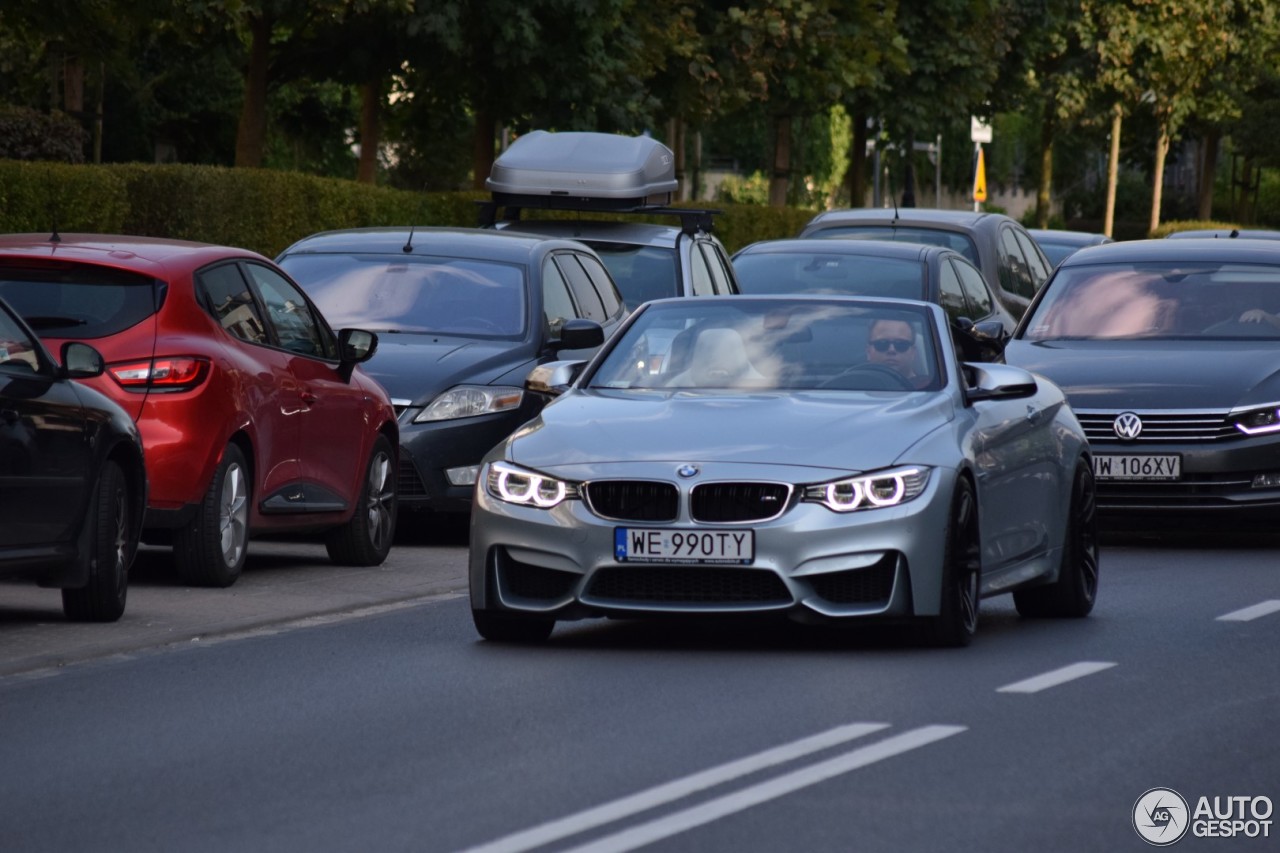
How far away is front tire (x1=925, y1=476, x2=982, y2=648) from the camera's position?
398 inches

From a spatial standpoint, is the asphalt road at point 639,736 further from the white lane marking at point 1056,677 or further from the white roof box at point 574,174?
the white roof box at point 574,174

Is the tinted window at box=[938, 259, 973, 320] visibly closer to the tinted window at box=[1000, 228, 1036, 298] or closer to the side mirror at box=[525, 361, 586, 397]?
the tinted window at box=[1000, 228, 1036, 298]

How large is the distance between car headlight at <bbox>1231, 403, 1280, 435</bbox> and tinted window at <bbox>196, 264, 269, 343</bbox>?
5159 mm

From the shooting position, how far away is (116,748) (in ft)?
26.7

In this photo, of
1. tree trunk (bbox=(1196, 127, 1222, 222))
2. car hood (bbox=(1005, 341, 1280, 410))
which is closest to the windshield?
car hood (bbox=(1005, 341, 1280, 410))

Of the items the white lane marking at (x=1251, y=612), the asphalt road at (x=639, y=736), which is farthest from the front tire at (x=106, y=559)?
the white lane marking at (x=1251, y=612)

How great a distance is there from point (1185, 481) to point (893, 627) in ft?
14.7

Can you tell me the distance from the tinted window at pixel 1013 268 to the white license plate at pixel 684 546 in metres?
15.2

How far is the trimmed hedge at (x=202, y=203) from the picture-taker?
21.9 m

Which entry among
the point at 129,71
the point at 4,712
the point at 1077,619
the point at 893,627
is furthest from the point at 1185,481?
the point at 129,71

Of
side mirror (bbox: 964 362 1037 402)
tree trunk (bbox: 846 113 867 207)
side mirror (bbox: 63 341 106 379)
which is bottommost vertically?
tree trunk (bbox: 846 113 867 207)

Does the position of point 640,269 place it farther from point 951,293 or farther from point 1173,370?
point 1173,370

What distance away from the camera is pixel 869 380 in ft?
36.6
